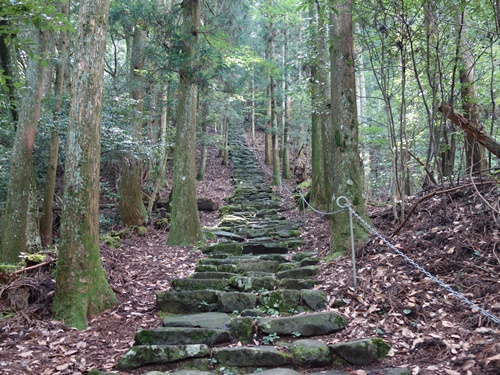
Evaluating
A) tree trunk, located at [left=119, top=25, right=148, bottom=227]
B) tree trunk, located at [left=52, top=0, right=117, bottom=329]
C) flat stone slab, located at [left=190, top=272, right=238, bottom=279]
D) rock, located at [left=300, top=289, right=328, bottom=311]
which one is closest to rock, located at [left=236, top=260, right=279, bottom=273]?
flat stone slab, located at [left=190, top=272, right=238, bottom=279]

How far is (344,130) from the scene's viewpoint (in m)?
6.55

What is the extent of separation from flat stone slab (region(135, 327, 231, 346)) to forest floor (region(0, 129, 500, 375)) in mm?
294

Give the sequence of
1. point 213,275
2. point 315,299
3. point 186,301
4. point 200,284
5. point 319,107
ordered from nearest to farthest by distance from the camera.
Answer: point 315,299 → point 186,301 → point 200,284 → point 213,275 → point 319,107

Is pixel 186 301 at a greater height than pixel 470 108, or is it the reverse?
pixel 470 108

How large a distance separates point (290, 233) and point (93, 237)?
5347 millimetres

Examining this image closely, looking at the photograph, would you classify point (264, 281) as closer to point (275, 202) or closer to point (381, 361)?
point (381, 361)

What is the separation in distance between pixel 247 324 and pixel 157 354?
109cm

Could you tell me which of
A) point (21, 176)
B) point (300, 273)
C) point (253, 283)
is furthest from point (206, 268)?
point (21, 176)

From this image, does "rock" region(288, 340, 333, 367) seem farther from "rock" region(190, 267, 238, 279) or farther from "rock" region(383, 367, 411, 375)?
"rock" region(190, 267, 238, 279)

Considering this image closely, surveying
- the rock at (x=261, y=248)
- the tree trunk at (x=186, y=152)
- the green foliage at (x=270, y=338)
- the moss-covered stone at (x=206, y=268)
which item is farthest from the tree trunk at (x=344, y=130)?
the tree trunk at (x=186, y=152)

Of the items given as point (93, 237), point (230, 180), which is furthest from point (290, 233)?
point (230, 180)

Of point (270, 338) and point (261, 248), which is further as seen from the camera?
point (261, 248)

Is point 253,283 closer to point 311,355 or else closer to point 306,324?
point 306,324

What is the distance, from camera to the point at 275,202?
48.5 feet
